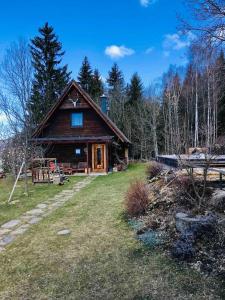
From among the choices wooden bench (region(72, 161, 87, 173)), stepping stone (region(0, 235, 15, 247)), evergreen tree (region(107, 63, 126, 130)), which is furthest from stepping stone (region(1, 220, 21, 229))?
evergreen tree (region(107, 63, 126, 130))

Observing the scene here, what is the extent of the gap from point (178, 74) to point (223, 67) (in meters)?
28.8

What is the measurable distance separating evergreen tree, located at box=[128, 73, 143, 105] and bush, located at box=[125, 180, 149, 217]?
3267 cm

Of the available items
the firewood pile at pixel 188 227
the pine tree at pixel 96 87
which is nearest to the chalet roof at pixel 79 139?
the firewood pile at pixel 188 227

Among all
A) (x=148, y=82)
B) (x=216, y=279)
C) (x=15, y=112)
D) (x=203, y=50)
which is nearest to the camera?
(x=216, y=279)

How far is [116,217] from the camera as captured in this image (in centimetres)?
772

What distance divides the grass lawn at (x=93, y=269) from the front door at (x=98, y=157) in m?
14.0

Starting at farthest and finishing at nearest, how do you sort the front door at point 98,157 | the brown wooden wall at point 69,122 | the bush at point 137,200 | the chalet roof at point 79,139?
the brown wooden wall at point 69,122, the front door at point 98,157, the chalet roof at point 79,139, the bush at point 137,200

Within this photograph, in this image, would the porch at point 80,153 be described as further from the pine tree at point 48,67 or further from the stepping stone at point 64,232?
the stepping stone at point 64,232

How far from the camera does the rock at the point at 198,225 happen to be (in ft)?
16.1

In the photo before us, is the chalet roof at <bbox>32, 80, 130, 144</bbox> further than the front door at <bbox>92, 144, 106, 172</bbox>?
No

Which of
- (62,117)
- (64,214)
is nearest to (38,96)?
(62,117)

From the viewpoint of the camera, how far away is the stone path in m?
6.65

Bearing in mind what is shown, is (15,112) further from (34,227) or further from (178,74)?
(178,74)

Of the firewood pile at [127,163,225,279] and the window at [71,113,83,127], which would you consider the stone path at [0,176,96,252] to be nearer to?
the firewood pile at [127,163,225,279]
